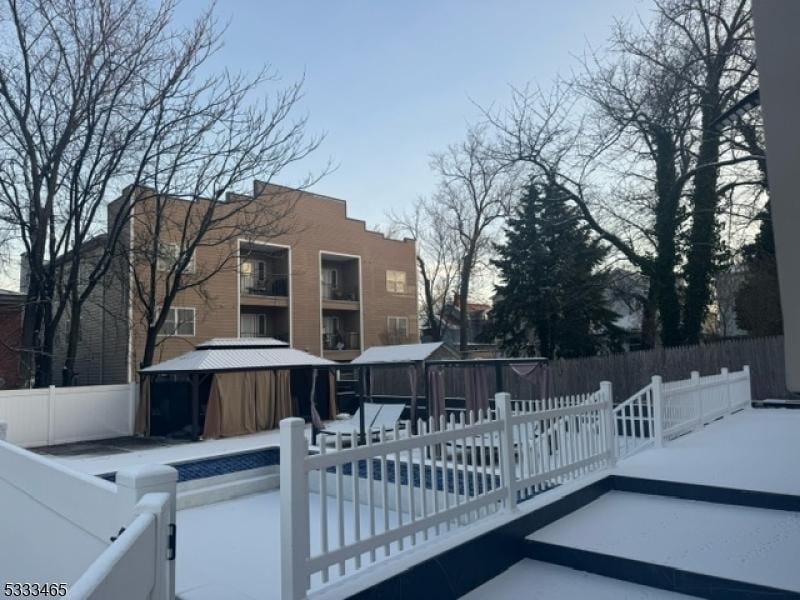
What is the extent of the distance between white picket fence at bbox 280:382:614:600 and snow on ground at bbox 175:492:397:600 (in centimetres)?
38

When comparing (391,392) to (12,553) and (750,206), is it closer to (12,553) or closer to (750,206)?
(750,206)

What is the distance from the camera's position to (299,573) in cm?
263

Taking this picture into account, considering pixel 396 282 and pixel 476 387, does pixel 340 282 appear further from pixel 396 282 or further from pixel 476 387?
pixel 476 387

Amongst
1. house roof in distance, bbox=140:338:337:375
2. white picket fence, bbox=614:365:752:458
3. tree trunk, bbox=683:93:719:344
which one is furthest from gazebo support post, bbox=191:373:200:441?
tree trunk, bbox=683:93:719:344

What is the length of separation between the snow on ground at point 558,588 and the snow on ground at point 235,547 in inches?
34.7

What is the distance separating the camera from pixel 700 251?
17109 millimetres

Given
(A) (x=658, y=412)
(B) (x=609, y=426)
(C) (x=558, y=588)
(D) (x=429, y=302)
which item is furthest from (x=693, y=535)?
(D) (x=429, y=302)

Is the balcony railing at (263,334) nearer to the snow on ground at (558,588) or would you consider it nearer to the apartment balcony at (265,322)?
the apartment balcony at (265,322)

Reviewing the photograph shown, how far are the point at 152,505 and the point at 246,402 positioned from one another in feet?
42.9

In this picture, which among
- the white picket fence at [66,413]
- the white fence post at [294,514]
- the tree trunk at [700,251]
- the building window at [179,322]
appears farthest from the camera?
the building window at [179,322]

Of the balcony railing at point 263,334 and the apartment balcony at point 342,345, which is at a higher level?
the balcony railing at point 263,334

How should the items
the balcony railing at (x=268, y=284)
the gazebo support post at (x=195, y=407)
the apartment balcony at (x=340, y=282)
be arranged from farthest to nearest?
the apartment balcony at (x=340, y=282) → the balcony railing at (x=268, y=284) → the gazebo support post at (x=195, y=407)

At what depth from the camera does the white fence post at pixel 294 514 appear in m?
2.62

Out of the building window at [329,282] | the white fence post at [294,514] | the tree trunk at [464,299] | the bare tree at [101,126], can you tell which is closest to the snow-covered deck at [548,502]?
the white fence post at [294,514]
